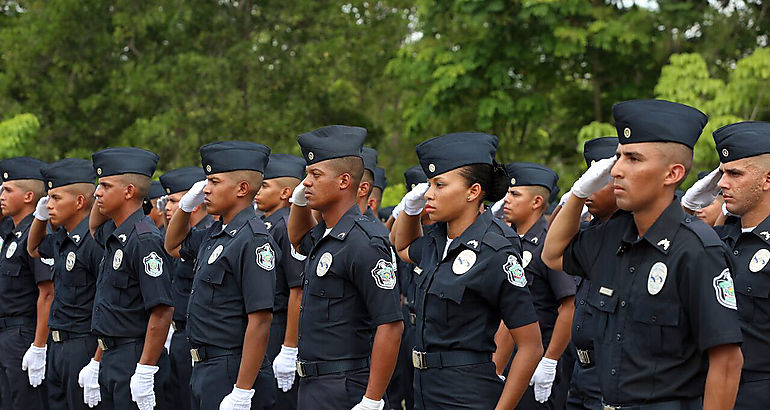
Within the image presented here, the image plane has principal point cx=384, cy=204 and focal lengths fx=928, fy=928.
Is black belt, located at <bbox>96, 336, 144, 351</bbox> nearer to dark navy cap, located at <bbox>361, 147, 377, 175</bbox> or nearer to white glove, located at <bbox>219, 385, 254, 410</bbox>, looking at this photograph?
white glove, located at <bbox>219, 385, 254, 410</bbox>

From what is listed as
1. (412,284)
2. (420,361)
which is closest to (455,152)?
(420,361)

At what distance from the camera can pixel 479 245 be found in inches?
187

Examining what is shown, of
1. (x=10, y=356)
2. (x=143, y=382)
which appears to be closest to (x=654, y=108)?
(x=143, y=382)

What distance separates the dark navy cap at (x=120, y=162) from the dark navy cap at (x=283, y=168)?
4.01ft

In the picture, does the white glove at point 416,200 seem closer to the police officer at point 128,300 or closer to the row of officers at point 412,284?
the row of officers at point 412,284

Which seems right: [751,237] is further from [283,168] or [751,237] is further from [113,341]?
[113,341]

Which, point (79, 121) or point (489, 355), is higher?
point (489, 355)

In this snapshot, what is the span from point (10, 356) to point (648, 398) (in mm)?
6216

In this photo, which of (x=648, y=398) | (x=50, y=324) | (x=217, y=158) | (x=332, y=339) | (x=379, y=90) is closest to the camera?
(x=648, y=398)

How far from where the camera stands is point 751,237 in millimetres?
5145

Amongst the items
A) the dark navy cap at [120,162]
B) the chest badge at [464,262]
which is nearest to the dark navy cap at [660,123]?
the chest badge at [464,262]

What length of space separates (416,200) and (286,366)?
2014 mm

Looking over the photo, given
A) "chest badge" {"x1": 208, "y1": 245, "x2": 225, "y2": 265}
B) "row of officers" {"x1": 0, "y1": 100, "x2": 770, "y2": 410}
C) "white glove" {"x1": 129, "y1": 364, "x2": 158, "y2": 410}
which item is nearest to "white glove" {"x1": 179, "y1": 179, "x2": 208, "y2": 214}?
"row of officers" {"x1": 0, "y1": 100, "x2": 770, "y2": 410}

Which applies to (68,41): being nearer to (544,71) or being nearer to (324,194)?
(544,71)
